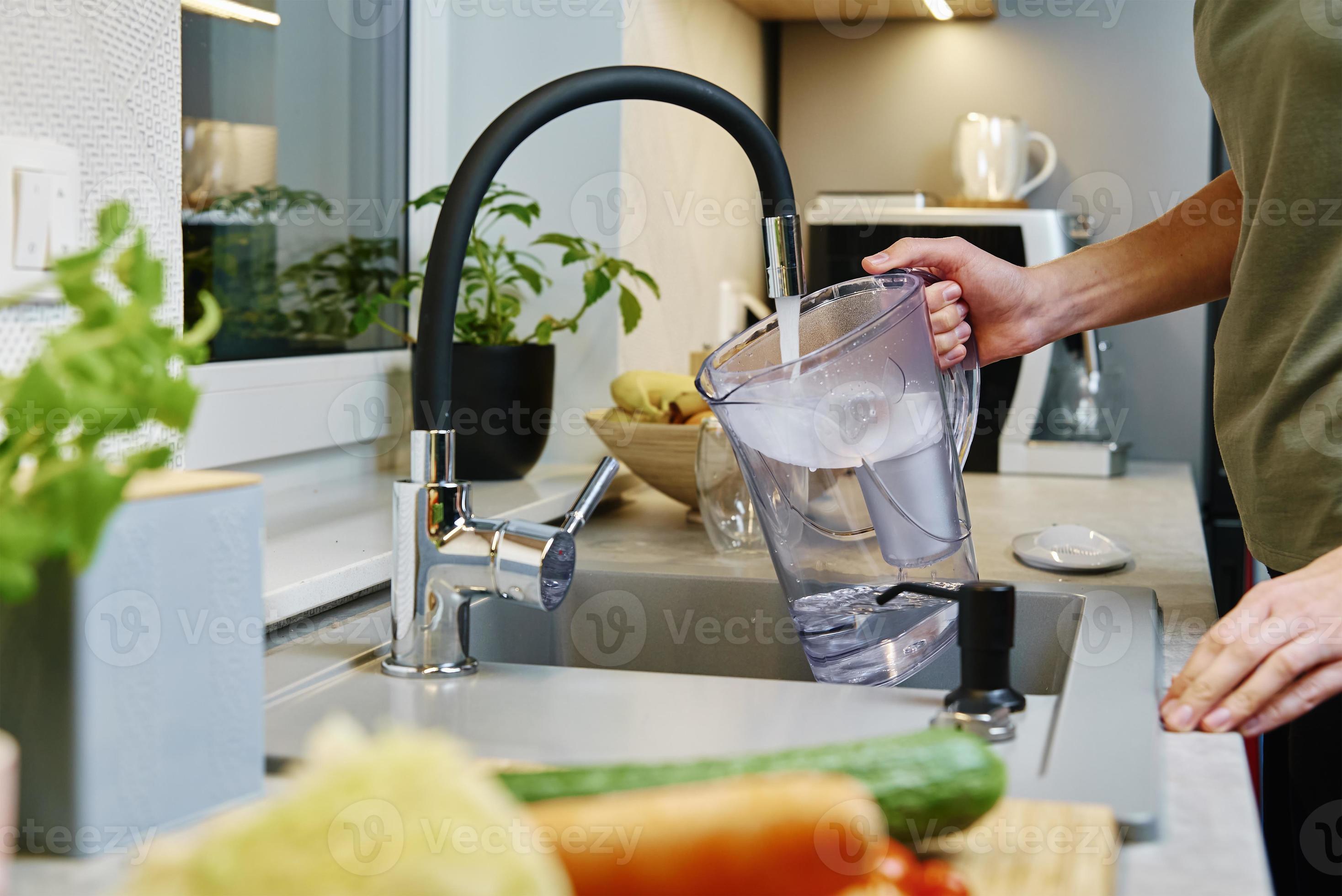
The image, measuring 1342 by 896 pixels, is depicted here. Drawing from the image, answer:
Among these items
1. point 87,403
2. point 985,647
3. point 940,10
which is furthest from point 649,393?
point 940,10

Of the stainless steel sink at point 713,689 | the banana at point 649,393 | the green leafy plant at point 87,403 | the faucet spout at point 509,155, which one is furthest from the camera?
the banana at point 649,393

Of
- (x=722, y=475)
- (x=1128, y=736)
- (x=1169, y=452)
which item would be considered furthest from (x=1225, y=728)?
(x=1169, y=452)

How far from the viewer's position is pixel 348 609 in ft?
3.09

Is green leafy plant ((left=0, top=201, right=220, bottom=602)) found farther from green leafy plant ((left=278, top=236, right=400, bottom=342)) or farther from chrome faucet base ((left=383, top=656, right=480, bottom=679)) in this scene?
green leafy plant ((left=278, top=236, right=400, bottom=342))

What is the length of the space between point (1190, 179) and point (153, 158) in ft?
5.96

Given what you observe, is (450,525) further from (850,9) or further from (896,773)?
(850,9)

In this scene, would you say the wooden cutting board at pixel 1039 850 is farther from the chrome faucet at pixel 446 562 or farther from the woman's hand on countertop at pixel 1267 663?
the chrome faucet at pixel 446 562

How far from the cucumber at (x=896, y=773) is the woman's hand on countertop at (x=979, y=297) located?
53 cm

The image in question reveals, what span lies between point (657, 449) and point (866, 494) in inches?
17.8

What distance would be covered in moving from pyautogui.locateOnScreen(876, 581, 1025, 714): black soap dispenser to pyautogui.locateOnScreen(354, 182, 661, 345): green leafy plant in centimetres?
80

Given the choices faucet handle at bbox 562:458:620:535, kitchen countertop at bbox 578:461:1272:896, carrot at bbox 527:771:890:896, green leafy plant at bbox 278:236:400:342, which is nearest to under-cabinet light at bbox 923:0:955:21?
kitchen countertop at bbox 578:461:1272:896

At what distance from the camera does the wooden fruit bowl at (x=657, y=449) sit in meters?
1.28

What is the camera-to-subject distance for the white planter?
0.48 meters

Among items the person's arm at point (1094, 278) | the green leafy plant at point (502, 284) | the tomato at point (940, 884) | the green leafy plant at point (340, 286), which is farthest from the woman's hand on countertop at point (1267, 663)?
the green leafy plant at point (340, 286)
